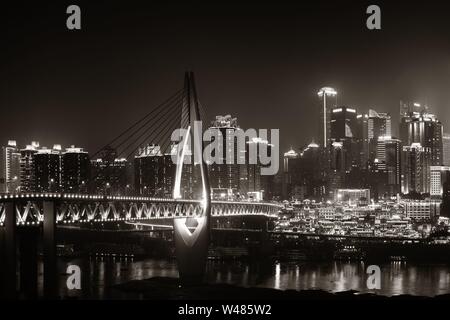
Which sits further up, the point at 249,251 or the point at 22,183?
the point at 22,183

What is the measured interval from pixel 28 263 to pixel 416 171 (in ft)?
377

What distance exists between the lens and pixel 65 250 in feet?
231

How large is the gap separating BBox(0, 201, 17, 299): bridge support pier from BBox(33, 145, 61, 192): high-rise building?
60768 mm

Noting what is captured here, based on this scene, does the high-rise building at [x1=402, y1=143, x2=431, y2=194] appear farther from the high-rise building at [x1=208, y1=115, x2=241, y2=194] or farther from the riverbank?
the riverbank

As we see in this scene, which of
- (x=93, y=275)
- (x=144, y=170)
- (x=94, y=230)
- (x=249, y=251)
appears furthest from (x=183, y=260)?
(x=144, y=170)

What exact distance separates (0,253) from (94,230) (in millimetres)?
50274

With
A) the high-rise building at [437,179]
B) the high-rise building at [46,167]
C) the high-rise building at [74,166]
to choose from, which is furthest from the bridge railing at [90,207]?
the high-rise building at [437,179]

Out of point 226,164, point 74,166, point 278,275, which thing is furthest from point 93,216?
point 226,164

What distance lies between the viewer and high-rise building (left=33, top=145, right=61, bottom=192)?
90812 mm

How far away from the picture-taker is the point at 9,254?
30141 millimetres

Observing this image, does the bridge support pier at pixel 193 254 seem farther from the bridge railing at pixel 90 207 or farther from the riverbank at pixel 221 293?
the bridge railing at pixel 90 207

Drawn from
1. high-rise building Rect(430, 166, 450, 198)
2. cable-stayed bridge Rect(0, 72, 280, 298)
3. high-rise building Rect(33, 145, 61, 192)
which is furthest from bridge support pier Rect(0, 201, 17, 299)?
high-rise building Rect(430, 166, 450, 198)
